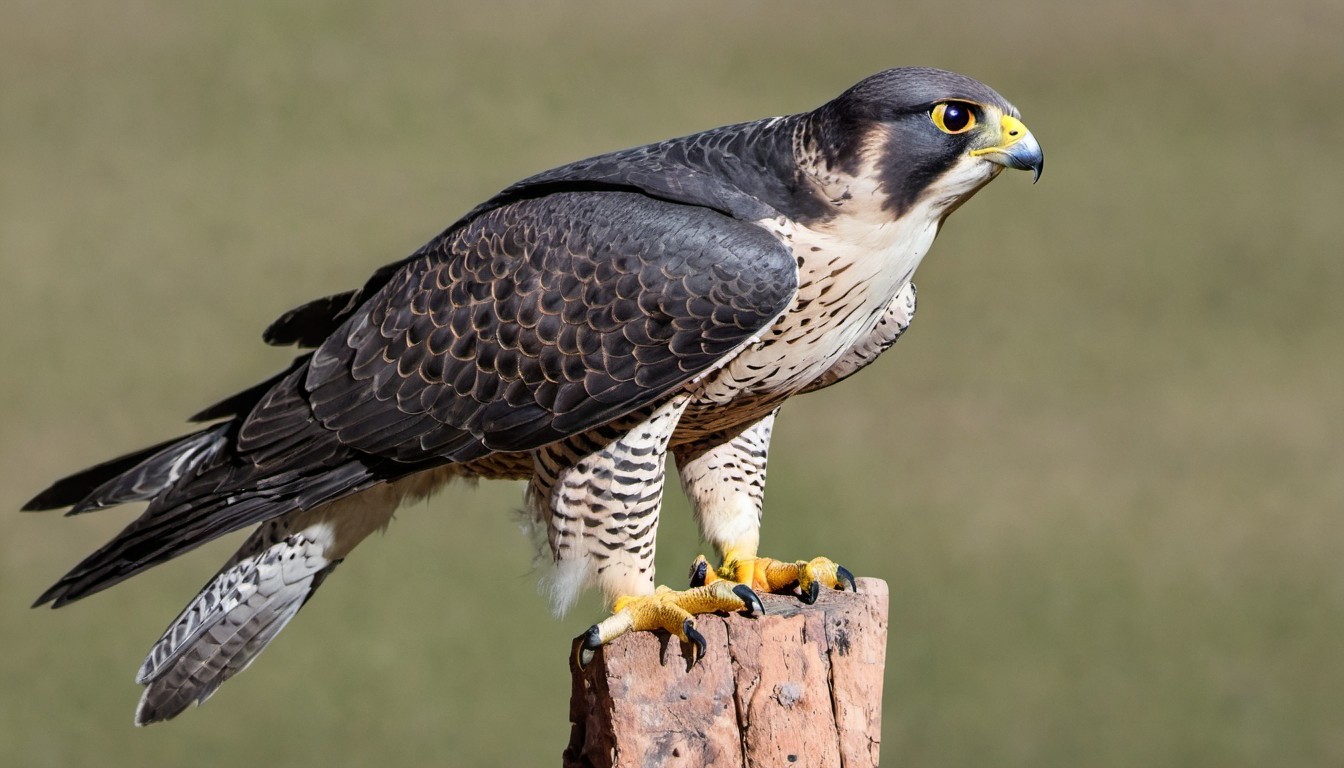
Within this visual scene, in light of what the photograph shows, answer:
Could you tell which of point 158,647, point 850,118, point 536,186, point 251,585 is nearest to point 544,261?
point 536,186

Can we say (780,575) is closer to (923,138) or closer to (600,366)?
(600,366)

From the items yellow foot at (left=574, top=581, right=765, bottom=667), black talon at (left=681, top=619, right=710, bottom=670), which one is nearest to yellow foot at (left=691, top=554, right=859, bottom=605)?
yellow foot at (left=574, top=581, right=765, bottom=667)

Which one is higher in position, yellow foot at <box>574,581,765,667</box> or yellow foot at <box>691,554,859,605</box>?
yellow foot at <box>574,581,765,667</box>

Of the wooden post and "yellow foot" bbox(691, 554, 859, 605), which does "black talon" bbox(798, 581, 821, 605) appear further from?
the wooden post

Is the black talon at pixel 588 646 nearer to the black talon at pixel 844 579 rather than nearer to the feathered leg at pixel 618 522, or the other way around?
the feathered leg at pixel 618 522

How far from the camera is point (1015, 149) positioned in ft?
10.6

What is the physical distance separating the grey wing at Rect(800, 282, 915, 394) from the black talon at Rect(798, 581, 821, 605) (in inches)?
22.0

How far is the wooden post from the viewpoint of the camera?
333 centimetres

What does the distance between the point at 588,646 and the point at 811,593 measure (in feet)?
2.06

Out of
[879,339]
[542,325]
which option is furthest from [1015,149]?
[542,325]

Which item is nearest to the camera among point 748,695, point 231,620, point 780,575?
point 748,695

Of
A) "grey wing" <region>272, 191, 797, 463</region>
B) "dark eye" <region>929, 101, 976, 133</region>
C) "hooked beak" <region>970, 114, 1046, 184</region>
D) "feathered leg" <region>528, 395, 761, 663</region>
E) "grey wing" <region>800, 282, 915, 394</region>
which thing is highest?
"dark eye" <region>929, 101, 976, 133</region>

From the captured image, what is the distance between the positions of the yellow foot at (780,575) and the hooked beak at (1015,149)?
1.17 m

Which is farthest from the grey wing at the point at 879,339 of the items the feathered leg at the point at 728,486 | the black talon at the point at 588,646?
the black talon at the point at 588,646
